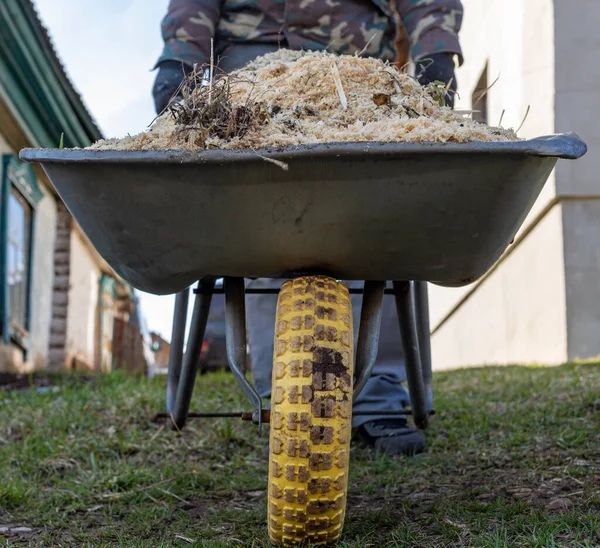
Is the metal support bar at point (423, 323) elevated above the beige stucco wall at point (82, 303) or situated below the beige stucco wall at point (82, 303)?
below

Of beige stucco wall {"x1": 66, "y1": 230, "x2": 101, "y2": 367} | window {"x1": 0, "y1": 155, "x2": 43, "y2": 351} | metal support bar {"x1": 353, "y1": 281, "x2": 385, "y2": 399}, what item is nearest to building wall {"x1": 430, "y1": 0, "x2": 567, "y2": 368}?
window {"x1": 0, "y1": 155, "x2": 43, "y2": 351}

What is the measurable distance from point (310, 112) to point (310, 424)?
75 centimetres

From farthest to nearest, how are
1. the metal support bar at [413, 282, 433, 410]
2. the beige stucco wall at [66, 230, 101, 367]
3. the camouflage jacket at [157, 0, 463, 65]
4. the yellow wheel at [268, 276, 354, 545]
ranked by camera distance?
the beige stucco wall at [66, 230, 101, 367] < the camouflage jacket at [157, 0, 463, 65] < the metal support bar at [413, 282, 433, 410] < the yellow wheel at [268, 276, 354, 545]

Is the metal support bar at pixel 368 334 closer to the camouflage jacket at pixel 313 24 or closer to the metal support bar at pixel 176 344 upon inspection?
the metal support bar at pixel 176 344

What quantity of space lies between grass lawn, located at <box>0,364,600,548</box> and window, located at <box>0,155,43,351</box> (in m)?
3.09

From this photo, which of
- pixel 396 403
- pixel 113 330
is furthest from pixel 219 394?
pixel 113 330

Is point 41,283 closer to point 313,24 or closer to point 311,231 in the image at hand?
point 313,24

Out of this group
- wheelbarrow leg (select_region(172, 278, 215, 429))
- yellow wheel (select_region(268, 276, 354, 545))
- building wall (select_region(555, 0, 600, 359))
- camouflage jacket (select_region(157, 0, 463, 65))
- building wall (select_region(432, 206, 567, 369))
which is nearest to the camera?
yellow wheel (select_region(268, 276, 354, 545))

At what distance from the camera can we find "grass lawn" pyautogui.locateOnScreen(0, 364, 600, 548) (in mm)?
2055

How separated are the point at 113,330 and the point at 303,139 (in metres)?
12.2

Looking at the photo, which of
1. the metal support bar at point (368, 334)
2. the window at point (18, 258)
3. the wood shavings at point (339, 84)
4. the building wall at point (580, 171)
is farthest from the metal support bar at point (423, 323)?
the window at point (18, 258)

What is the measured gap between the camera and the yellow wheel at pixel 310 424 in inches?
68.8

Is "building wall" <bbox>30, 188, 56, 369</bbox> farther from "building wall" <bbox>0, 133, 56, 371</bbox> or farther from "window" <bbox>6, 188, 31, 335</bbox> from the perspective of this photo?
"window" <bbox>6, 188, 31, 335</bbox>

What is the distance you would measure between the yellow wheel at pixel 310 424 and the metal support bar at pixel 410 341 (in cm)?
57
